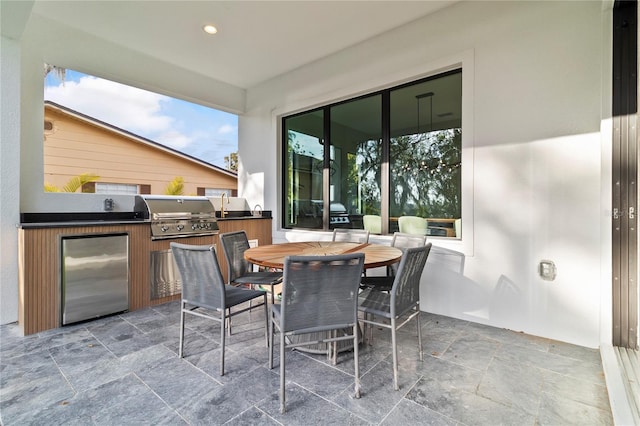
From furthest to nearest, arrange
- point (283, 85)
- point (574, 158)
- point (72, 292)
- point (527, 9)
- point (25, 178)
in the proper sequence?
point (283, 85) → point (25, 178) → point (72, 292) → point (527, 9) → point (574, 158)

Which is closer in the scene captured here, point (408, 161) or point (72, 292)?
point (72, 292)

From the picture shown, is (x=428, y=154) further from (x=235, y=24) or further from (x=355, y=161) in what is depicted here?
(x=235, y=24)

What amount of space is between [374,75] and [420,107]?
2.35 feet

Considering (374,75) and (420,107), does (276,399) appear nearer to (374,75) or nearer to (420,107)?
(420,107)

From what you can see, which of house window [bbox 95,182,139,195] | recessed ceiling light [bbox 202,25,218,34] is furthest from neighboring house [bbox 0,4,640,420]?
house window [bbox 95,182,139,195]

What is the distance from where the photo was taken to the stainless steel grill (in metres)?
3.55

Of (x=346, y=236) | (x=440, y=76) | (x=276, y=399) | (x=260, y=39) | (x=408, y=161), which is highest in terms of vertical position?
(x=260, y=39)

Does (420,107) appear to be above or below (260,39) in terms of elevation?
below

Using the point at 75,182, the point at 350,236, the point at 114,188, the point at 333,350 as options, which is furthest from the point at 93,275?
the point at 350,236

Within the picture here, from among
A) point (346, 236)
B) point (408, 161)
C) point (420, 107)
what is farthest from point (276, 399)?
point (420, 107)

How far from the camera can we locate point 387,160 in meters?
3.74

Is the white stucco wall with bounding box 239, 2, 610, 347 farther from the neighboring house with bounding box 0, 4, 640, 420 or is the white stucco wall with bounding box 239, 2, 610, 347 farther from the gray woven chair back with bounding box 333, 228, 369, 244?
the gray woven chair back with bounding box 333, 228, 369, 244

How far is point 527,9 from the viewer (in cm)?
266

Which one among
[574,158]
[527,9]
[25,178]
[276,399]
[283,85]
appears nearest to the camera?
[276,399]
